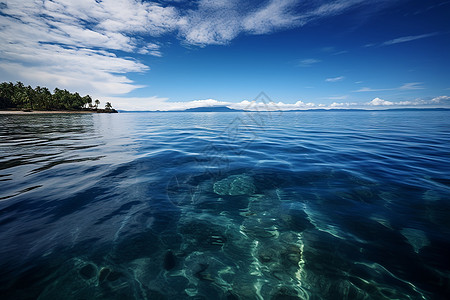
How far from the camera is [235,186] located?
603 cm

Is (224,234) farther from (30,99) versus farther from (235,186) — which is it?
(30,99)

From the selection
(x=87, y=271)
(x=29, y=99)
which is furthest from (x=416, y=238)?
(x=29, y=99)

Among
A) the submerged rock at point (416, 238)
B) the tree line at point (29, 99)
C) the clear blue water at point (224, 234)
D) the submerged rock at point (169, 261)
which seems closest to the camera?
the clear blue water at point (224, 234)

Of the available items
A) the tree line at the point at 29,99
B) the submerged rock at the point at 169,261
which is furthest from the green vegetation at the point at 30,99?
the submerged rock at the point at 169,261

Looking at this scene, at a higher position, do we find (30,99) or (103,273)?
(30,99)

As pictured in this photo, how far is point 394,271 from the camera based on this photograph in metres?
2.85

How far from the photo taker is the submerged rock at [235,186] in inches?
220

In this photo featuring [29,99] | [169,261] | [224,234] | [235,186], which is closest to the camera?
[169,261]

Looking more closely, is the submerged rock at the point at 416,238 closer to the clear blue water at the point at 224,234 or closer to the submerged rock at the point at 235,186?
the clear blue water at the point at 224,234

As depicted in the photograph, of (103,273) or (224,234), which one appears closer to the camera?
(103,273)

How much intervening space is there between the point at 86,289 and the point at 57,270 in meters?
0.73

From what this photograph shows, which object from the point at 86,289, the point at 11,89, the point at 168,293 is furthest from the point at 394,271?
the point at 11,89

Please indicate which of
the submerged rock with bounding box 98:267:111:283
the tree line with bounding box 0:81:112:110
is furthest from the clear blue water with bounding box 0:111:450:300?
the tree line with bounding box 0:81:112:110

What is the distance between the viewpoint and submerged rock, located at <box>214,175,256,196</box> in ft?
18.4
